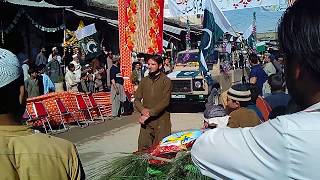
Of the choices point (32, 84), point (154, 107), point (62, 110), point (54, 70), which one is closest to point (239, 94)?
point (154, 107)

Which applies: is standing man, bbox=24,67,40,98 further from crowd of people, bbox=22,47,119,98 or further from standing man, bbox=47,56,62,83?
standing man, bbox=47,56,62,83

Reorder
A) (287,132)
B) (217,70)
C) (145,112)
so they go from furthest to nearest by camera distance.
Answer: (217,70), (145,112), (287,132)

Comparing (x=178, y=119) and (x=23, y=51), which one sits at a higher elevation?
(x=23, y=51)

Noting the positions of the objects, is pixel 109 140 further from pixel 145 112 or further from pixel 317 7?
pixel 317 7

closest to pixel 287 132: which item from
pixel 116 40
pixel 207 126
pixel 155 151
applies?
pixel 155 151

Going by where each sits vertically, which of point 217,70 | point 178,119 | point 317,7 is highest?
point 317,7

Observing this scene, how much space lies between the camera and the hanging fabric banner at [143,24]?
8.28 metres

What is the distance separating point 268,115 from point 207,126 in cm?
96

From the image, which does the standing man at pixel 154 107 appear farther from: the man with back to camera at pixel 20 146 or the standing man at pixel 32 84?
the standing man at pixel 32 84

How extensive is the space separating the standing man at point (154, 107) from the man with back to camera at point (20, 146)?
399cm

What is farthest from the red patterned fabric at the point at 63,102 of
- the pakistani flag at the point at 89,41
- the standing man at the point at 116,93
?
the pakistani flag at the point at 89,41

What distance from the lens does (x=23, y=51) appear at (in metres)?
15.9

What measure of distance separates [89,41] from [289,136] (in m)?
16.1

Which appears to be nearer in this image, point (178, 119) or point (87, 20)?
point (178, 119)
